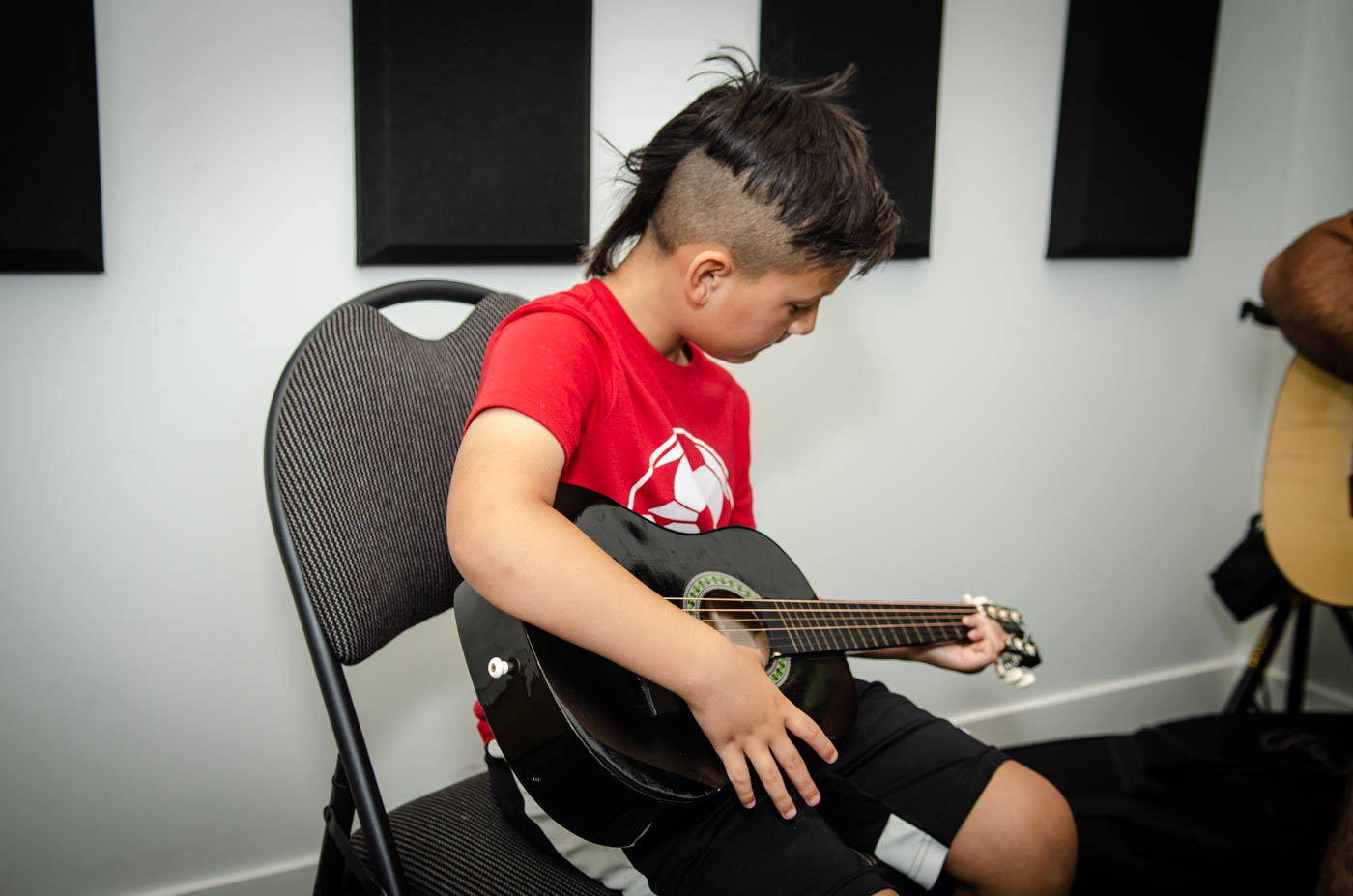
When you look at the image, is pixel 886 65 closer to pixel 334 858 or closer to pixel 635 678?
pixel 635 678

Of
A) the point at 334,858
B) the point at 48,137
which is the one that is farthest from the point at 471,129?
the point at 334,858

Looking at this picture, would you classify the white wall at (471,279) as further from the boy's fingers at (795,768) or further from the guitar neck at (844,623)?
the boy's fingers at (795,768)

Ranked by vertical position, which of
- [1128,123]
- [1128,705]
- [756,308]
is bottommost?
[1128,705]

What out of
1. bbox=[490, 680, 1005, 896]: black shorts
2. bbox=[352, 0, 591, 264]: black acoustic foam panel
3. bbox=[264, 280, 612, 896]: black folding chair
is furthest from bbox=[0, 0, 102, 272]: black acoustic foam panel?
bbox=[490, 680, 1005, 896]: black shorts

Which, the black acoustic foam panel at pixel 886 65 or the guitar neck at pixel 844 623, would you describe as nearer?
the guitar neck at pixel 844 623

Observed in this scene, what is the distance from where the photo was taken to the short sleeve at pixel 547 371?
A: 2.77ft

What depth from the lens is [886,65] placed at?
5.49 ft

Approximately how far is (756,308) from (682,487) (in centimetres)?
22

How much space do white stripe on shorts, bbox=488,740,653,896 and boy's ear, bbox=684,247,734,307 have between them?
521mm

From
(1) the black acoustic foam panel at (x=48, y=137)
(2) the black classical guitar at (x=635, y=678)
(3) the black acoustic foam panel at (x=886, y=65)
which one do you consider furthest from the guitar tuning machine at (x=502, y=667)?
(3) the black acoustic foam panel at (x=886, y=65)

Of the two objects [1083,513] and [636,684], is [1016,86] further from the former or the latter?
[636,684]

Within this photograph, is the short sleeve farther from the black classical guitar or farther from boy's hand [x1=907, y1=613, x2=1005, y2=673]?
boy's hand [x1=907, y1=613, x2=1005, y2=673]

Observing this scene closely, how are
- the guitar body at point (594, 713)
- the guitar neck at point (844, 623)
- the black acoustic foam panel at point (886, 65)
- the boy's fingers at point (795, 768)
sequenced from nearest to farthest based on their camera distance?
1. the guitar body at point (594, 713)
2. the boy's fingers at point (795, 768)
3. the guitar neck at point (844, 623)
4. the black acoustic foam panel at point (886, 65)

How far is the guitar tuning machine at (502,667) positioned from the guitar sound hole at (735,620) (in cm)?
21
